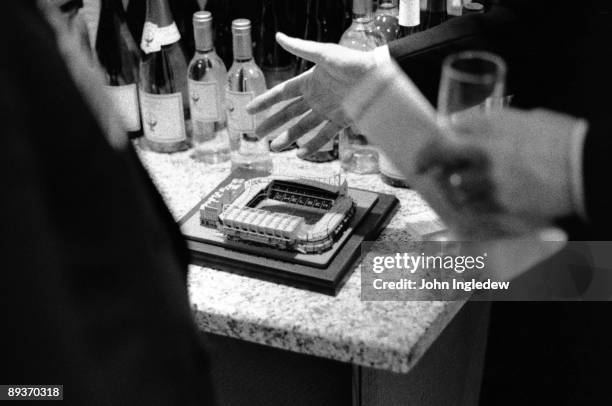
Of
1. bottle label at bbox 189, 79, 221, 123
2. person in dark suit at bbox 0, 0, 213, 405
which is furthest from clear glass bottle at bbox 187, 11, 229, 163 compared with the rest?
person in dark suit at bbox 0, 0, 213, 405

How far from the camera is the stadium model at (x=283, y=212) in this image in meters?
1.15

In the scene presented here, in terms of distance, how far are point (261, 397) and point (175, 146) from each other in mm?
513

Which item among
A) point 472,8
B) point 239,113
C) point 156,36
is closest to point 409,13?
point 472,8

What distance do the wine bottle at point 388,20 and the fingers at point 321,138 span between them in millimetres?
220

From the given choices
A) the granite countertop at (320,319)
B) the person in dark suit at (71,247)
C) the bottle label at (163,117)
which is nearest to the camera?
the person in dark suit at (71,247)

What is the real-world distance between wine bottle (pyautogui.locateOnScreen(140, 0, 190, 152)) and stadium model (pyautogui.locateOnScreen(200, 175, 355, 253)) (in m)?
0.24

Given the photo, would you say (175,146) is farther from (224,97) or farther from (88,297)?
(88,297)

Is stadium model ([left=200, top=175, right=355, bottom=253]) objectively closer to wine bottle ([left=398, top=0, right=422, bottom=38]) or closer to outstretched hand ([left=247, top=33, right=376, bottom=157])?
outstretched hand ([left=247, top=33, right=376, bottom=157])

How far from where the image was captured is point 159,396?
0.55 m

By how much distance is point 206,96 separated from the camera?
1.45m

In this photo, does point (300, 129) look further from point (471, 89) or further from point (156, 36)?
point (471, 89)

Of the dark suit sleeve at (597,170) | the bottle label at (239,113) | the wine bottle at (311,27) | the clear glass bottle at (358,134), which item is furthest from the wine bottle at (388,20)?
the dark suit sleeve at (597,170)

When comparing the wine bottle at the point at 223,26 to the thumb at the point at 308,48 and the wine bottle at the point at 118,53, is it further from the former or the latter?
the thumb at the point at 308,48

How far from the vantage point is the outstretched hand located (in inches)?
45.9
